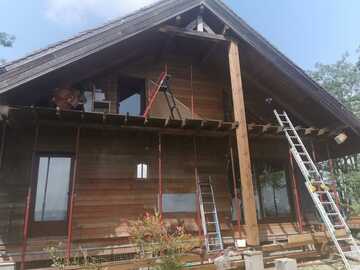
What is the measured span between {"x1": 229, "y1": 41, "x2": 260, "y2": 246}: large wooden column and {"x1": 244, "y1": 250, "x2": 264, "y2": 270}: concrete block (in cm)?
31

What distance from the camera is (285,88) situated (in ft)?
27.9

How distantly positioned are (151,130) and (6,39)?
71.9 feet

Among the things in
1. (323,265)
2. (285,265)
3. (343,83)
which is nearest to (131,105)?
(285,265)

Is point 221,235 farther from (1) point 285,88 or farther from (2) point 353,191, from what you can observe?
(2) point 353,191

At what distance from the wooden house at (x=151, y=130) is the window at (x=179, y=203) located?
3 cm

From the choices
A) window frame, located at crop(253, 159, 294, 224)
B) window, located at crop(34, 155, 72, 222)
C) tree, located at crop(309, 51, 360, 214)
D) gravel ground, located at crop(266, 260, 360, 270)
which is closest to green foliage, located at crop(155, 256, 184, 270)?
window, located at crop(34, 155, 72, 222)

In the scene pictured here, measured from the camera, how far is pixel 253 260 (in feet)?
17.0

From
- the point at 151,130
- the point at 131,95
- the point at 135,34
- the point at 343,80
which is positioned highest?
the point at 343,80

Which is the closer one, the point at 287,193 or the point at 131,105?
the point at 131,105

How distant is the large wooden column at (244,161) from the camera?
18.6ft

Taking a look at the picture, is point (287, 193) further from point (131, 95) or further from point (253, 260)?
point (131, 95)

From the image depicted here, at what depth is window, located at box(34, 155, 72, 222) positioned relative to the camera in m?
6.14

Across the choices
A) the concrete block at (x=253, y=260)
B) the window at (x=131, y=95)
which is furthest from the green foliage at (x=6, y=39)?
the concrete block at (x=253, y=260)

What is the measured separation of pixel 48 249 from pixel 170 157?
11.6ft
